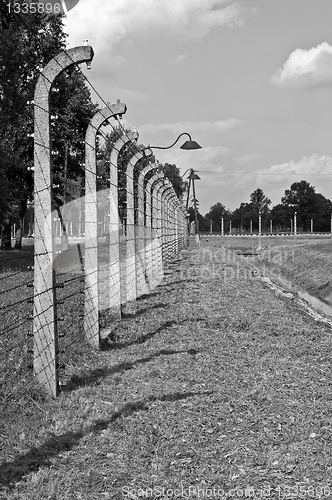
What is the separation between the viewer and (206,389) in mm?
6363

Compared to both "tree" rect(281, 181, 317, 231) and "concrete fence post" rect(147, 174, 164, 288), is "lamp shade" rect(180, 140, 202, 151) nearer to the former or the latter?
"concrete fence post" rect(147, 174, 164, 288)

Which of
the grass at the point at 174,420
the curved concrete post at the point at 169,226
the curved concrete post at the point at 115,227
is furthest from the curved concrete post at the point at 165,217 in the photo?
the grass at the point at 174,420

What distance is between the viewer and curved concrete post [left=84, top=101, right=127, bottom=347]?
26.4 feet

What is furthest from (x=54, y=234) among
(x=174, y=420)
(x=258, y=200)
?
(x=258, y=200)

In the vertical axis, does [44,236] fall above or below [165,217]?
below

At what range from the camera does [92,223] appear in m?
8.24

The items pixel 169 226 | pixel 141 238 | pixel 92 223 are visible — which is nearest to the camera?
pixel 92 223

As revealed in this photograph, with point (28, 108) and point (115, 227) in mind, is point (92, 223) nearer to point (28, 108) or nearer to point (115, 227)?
point (115, 227)

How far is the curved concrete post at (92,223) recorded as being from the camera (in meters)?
8.05

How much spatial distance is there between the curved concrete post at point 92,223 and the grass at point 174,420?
32 centimetres

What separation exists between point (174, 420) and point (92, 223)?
3603 millimetres

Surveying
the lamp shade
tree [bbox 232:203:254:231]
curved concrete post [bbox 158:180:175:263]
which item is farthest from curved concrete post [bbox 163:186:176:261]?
tree [bbox 232:203:254:231]

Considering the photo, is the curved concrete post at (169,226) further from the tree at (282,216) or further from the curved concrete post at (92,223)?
the tree at (282,216)

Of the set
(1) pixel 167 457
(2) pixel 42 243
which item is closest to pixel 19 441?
(1) pixel 167 457
